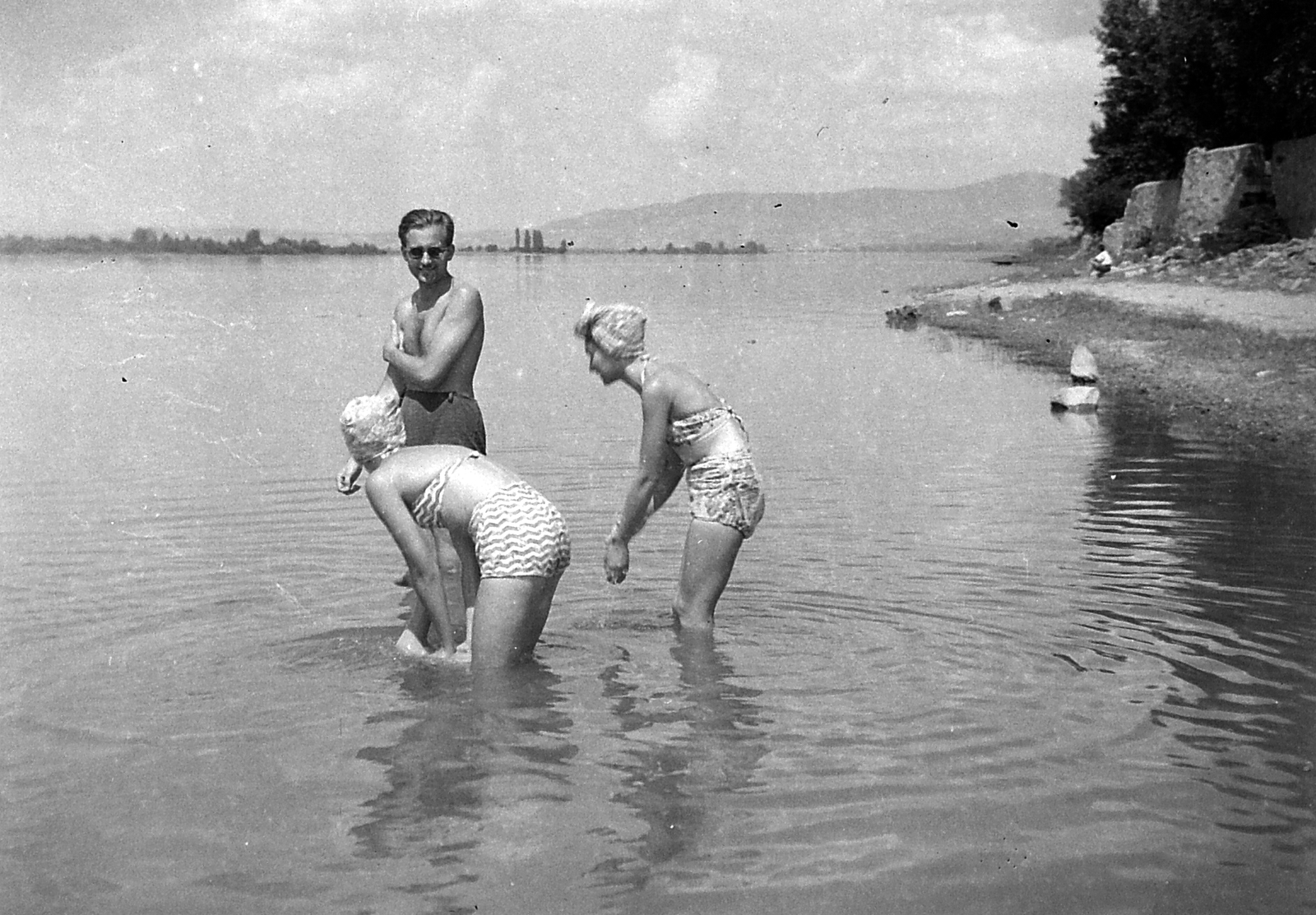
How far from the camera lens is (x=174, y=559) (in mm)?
9695

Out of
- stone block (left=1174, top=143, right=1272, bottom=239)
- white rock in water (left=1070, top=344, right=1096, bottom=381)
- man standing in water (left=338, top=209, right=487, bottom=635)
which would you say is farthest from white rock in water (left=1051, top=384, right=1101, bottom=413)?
stone block (left=1174, top=143, right=1272, bottom=239)

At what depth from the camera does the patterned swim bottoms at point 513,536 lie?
20.5 ft

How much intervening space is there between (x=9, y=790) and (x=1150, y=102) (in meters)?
46.6

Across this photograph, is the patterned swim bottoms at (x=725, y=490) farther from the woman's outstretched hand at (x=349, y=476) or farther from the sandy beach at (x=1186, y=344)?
the sandy beach at (x=1186, y=344)

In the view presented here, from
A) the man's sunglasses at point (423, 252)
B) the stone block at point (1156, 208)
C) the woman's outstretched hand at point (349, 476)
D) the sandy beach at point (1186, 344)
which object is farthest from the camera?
the stone block at point (1156, 208)

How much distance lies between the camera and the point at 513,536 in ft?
20.5

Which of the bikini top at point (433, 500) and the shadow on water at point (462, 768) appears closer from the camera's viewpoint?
the shadow on water at point (462, 768)

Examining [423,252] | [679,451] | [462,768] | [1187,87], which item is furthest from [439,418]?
[1187,87]

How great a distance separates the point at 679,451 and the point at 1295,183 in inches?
1106

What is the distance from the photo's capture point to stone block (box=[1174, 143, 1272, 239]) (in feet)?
106

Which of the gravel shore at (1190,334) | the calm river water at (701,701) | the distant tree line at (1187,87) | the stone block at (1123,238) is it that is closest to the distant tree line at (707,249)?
the distant tree line at (1187,87)

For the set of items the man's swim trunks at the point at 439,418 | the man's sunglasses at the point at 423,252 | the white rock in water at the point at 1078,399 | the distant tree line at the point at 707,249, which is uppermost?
the man's sunglasses at the point at 423,252

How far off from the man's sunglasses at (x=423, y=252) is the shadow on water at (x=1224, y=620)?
3.69 m

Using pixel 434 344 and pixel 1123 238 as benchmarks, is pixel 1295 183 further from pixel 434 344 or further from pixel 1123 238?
pixel 434 344
